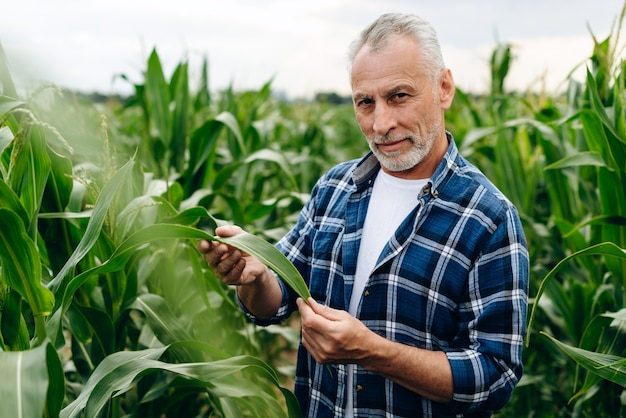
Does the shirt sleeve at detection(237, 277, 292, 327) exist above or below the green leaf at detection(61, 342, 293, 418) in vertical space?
above

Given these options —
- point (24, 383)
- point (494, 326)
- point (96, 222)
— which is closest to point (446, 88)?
point (494, 326)

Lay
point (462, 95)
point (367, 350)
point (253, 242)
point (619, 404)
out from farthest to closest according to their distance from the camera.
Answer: point (462, 95) → point (619, 404) → point (367, 350) → point (253, 242)

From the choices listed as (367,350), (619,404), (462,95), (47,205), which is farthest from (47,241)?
(462,95)

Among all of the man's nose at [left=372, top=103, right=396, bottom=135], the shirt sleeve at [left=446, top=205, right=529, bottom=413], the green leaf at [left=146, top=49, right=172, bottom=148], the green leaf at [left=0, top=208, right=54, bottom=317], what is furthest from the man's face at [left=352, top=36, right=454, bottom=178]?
the green leaf at [left=146, top=49, right=172, bottom=148]

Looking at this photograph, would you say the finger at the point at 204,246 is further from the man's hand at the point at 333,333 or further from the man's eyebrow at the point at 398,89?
the man's eyebrow at the point at 398,89

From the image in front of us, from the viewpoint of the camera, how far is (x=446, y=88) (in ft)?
5.18

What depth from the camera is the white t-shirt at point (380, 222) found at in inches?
59.6

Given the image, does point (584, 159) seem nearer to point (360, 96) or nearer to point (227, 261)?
point (360, 96)

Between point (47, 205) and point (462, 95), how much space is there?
8.22 ft

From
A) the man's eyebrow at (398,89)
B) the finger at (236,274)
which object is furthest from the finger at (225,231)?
the man's eyebrow at (398,89)

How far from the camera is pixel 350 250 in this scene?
1.52 m

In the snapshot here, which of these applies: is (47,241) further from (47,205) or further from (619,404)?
(619,404)

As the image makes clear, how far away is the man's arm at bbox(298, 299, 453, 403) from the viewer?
125 centimetres

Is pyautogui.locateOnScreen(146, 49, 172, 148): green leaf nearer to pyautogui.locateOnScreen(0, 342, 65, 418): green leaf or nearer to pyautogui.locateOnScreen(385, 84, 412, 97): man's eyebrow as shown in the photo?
pyautogui.locateOnScreen(385, 84, 412, 97): man's eyebrow
